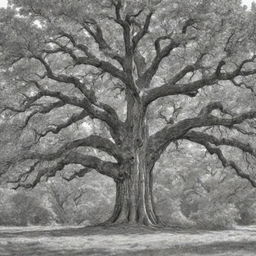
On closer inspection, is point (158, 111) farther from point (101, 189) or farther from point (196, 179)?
point (196, 179)

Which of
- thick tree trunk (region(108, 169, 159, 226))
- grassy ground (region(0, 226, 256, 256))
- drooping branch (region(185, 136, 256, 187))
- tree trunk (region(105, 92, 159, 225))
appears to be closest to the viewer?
grassy ground (region(0, 226, 256, 256))

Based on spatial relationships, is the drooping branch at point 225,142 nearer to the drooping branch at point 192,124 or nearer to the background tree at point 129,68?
the background tree at point 129,68

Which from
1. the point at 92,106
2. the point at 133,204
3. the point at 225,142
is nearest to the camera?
the point at 133,204

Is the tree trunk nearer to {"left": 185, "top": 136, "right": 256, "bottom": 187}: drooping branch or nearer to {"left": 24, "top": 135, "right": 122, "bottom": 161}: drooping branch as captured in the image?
{"left": 24, "top": 135, "right": 122, "bottom": 161}: drooping branch

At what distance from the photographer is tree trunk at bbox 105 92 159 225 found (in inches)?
880

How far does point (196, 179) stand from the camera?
52594 millimetres

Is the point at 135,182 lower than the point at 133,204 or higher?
higher

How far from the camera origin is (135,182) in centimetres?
2277

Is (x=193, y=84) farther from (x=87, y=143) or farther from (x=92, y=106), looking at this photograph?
(x=87, y=143)

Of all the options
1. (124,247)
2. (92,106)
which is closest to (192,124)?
(92,106)

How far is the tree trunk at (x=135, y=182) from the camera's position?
22344mm

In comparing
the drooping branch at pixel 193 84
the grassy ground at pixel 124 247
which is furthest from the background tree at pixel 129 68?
the grassy ground at pixel 124 247

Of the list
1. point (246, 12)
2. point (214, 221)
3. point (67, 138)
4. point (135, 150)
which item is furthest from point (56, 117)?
point (246, 12)

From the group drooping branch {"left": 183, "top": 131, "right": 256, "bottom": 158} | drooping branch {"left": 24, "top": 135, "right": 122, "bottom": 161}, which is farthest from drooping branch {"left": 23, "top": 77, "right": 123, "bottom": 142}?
drooping branch {"left": 183, "top": 131, "right": 256, "bottom": 158}
